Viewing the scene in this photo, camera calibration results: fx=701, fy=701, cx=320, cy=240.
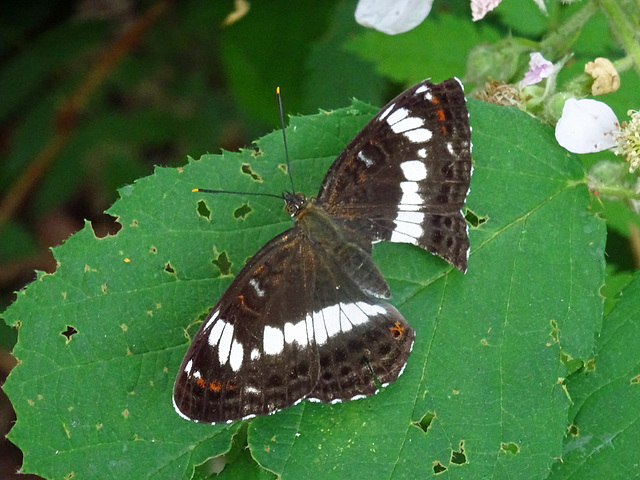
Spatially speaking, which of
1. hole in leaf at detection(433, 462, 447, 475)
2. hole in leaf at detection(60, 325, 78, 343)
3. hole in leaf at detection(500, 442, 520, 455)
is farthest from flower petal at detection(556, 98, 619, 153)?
hole in leaf at detection(60, 325, 78, 343)

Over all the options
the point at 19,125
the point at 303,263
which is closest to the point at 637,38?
the point at 303,263

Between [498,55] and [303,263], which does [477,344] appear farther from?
[498,55]

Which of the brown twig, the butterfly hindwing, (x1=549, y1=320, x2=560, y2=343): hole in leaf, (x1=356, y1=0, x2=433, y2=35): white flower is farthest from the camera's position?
the brown twig

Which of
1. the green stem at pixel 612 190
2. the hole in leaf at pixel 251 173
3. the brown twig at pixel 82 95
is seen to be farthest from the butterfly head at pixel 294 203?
the brown twig at pixel 82 95

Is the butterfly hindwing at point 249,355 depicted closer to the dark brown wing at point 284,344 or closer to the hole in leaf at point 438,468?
the dark brown wing at point 284,344

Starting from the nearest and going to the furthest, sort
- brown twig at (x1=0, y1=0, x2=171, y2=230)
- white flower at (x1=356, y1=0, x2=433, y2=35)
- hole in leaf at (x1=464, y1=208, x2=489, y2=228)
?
hole in leaf at (x1=464, y1=208, x2=489, y2=228) → white flower at (x1=356, y1=0, x2=433, y2=35) → brown twig at (x1=0, y1=0, x2=171, y2=230)

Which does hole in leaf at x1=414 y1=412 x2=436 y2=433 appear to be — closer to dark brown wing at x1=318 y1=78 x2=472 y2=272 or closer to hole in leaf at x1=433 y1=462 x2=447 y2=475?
hole in leaf at x1=433 y1=462 x2=447 y2=475
